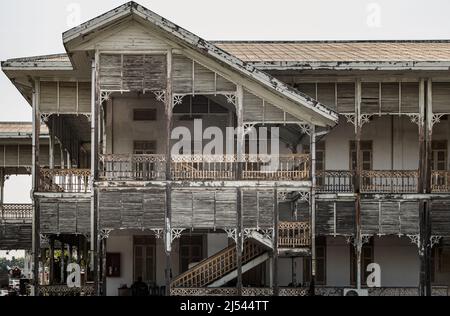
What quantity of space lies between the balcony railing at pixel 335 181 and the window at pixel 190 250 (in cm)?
507

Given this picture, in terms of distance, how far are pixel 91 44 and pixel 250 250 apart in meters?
8.56

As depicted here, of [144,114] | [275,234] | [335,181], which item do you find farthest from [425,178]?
[144,114]

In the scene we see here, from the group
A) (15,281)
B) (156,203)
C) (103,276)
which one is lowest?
(15,281)

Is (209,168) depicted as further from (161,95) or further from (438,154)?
(438,154)

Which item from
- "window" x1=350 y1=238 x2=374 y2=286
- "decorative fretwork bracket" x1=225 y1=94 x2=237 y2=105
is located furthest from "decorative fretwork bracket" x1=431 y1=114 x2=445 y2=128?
"decorative fretwork bracket" x1=225 y1=94 x2=237 y2=105

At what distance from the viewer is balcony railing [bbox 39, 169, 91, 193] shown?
1148 inches

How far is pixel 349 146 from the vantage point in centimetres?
3303

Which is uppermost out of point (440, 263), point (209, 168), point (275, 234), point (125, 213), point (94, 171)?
point (209, 168)

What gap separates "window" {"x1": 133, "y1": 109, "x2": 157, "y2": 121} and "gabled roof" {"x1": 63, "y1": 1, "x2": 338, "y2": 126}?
563cm

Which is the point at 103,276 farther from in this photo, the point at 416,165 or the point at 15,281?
the point at 15,281

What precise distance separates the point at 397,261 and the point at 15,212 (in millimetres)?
14315

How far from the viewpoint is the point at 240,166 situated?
28.4 m

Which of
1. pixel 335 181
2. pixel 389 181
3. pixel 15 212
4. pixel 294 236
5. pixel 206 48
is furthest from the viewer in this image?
pixel 15 212
